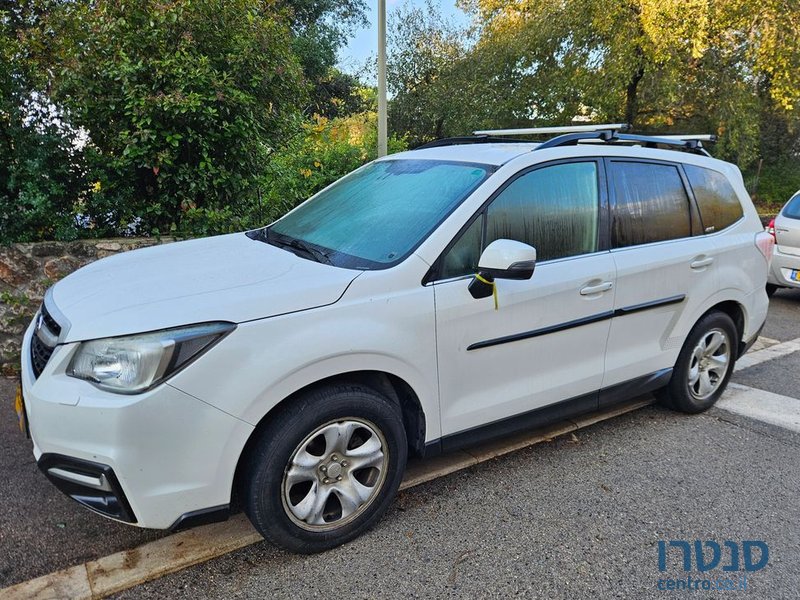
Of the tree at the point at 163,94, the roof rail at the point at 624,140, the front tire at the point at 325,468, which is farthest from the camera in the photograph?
the tree at the point at 163,94

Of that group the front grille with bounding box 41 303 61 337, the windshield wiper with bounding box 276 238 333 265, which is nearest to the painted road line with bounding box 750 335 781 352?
the windshield wiper with bounding box 276 238 333 265

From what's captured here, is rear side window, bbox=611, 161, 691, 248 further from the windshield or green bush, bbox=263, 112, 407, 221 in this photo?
green bush, bbox=263, 112, 407, 221

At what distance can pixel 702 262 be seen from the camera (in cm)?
372

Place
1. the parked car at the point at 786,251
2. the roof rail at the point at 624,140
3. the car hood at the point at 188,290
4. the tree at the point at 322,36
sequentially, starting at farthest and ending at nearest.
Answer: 1. the tree at the point at 322,36
2. the parked car at the point at 786,251
3. the roof rail at the point at 624,140
4. the car hood at the point at 188,290

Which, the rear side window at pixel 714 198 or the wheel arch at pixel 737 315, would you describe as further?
the wheel arch at pixel 737 315

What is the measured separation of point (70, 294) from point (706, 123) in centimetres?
1738

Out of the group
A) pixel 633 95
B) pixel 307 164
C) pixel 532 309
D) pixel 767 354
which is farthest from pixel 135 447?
pixel 633 95

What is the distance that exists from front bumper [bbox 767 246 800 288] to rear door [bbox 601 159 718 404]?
448 centimetres

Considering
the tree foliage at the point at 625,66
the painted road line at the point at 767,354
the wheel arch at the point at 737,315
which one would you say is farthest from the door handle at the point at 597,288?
the tree foliage at the point at 625,66

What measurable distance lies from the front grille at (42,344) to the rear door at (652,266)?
278 cm

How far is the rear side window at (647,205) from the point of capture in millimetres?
3418

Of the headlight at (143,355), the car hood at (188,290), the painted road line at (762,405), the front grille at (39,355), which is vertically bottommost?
the painted road line at (762,405)

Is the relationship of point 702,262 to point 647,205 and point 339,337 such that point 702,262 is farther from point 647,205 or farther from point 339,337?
point 339,337

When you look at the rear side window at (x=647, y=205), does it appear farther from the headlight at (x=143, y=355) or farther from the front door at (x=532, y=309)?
the headlight at (x=143, y=355)
